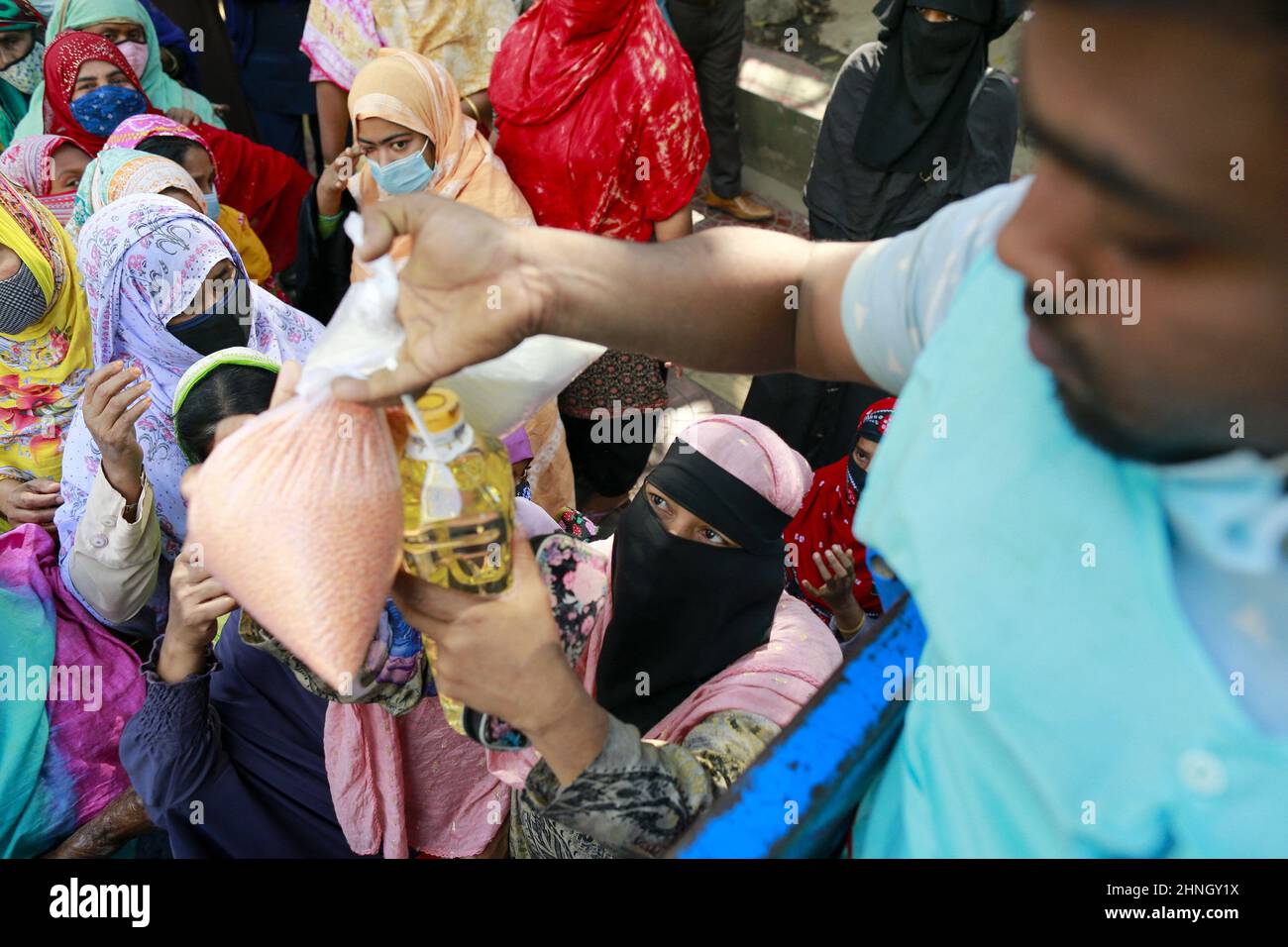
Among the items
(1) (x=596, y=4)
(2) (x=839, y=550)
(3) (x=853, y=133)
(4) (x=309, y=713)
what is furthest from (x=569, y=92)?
(4) (x=309, y=713)

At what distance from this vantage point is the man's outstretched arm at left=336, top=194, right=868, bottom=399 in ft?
3.09

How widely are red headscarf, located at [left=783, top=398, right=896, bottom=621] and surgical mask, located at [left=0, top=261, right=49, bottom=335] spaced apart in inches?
88.8

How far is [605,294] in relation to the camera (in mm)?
974

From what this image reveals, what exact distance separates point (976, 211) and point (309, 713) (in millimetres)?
1749

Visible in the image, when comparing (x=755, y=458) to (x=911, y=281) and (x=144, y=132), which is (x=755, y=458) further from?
(x=144, y=132)

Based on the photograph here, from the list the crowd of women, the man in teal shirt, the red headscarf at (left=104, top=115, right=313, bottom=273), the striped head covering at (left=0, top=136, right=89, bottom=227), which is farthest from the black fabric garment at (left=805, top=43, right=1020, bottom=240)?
the man in teal shirt

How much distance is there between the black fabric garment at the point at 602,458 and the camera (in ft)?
12.0

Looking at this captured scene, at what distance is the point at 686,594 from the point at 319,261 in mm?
2544

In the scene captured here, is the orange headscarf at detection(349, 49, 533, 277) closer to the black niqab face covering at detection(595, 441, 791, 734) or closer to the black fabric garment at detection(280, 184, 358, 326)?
the black fabric garment at detection(280, 184, 358, 326)

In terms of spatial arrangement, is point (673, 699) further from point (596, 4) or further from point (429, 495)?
point (596, 4)

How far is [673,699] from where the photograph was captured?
1901mm

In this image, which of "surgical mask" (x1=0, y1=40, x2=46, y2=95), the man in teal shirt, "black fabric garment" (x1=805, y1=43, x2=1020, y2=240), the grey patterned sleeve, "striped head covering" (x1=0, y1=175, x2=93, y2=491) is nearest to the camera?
the man in teal shirt

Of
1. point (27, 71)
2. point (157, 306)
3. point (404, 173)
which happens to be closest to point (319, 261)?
point (404, 173)

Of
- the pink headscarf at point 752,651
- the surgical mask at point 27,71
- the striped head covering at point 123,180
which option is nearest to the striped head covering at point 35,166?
the striped head covering at point 123,180
